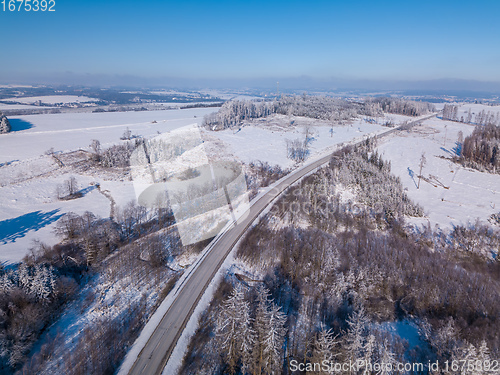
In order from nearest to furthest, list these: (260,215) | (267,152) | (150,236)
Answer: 1. (150,236)
2. (260,215)
3. (267,152)

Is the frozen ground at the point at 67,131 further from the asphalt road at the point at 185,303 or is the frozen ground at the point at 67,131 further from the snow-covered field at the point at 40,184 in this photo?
the asphalt road at the point at 185,303

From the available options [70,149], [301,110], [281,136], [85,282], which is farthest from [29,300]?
[301,110]

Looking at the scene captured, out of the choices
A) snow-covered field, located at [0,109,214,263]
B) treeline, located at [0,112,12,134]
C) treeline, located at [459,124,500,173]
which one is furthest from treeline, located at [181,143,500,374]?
treeline, located at [0,112,12,134]

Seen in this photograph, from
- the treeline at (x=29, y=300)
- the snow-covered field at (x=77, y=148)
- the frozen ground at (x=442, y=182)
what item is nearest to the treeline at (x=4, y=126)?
the snow-covered field at (x=77, y=148)

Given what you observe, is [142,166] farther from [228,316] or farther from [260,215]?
[228,316]

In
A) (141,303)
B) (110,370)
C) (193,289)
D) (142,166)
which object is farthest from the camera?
(142,166)

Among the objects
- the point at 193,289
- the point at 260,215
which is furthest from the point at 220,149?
the point at 193,289

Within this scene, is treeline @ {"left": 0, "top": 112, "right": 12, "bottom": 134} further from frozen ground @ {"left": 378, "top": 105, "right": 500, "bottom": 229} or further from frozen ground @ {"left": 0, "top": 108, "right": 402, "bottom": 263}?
frozen ground @ {"left": 378, "top": 105, "right": 500, "bottom": 229}
